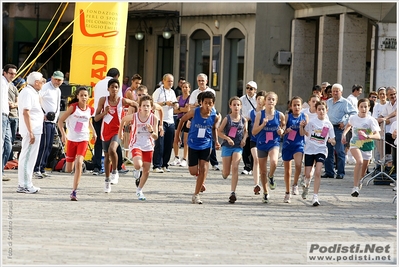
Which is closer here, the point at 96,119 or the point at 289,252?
the point at 289,252

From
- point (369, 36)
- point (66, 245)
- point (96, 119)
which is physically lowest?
point (66, 245)

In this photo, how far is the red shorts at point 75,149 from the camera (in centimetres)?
1554

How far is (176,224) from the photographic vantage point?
12.7 m

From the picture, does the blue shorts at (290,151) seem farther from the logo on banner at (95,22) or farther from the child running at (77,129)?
the logo on banner at (95,22)

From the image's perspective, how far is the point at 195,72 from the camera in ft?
133

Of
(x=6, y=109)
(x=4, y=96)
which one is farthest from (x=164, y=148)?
(x=4, y=96)

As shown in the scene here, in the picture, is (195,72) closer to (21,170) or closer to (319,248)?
(21,170)

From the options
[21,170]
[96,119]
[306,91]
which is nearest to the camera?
[21,170]

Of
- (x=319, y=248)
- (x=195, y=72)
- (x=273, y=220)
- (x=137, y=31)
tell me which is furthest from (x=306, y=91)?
(x=319, y=248)

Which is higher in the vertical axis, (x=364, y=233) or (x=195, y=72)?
(x=195, y=72)

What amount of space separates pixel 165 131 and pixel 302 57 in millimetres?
16078

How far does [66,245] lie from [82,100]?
18.7 ft

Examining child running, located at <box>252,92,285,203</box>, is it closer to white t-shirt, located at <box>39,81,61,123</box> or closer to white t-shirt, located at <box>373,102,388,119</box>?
white t-shirt, located at <box>39,81,61,123</box>

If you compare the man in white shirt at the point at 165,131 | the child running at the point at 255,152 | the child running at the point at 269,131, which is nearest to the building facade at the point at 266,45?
the man in white shirt at the point at 165,131
